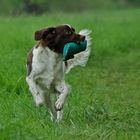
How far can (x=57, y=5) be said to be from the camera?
43.2 m

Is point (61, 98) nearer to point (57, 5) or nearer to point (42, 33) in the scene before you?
point (42, 33)

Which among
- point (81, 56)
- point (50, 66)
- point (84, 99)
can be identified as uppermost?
point (50, 66)

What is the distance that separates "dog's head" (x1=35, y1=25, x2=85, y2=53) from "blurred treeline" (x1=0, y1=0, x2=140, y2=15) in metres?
30.5

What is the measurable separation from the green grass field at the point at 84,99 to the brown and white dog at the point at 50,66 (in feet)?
0.65

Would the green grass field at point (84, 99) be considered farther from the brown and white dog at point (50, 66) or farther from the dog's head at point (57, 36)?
the dog's head at point (57, 36)

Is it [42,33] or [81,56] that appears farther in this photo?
[81,56]

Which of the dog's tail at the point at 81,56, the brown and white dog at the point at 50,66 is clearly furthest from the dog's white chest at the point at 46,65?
the dog's tail at the point at 81,56

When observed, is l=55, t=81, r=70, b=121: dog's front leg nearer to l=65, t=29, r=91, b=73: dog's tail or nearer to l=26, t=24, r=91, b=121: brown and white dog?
l=26, t=24, r=91, b=121: brown and white dog

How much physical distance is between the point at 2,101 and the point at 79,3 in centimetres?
3647

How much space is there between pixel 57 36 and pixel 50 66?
36 cm

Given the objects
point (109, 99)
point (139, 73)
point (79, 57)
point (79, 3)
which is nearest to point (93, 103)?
point (79, 57)

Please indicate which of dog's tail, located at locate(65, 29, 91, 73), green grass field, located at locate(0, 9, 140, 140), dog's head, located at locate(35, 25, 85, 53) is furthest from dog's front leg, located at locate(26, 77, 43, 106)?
dog's tail, located at locate(65, 29, 91, 73)

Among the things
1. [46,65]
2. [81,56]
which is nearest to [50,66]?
[46,65]

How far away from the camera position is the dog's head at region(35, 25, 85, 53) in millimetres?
6887
